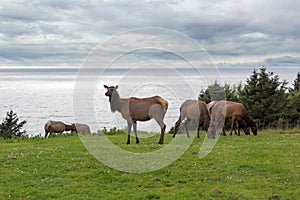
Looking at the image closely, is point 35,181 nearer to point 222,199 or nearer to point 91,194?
point 91,194

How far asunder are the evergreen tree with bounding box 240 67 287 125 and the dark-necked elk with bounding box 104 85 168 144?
79.0ft

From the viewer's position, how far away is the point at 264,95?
40562 mm

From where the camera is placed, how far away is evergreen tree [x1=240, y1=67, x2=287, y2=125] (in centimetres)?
3981

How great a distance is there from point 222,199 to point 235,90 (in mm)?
39590

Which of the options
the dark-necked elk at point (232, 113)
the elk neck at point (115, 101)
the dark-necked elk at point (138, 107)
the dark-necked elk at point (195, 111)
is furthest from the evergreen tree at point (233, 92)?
the elk neck at point (115, 101)

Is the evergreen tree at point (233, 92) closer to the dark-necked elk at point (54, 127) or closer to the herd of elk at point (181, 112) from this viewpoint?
the herd of elk at point (181, 112)

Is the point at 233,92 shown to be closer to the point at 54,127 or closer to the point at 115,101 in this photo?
the point at 54,127

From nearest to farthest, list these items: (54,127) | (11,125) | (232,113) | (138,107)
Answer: (138,107) < (232,113) < (54,127) < (11,125)

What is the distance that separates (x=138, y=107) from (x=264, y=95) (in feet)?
85.2

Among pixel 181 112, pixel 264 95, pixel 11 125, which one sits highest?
pixel 264 95

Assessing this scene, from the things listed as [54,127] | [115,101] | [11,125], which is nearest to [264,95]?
[54,127]

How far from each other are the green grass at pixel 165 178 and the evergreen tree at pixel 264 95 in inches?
1001

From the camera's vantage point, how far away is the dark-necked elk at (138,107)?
17922 millimetres

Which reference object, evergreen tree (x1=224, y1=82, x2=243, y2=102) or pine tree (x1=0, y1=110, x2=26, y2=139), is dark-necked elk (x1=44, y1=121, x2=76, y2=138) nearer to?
pine tree (x1=0, y1=110, x2=26, y2=139)
